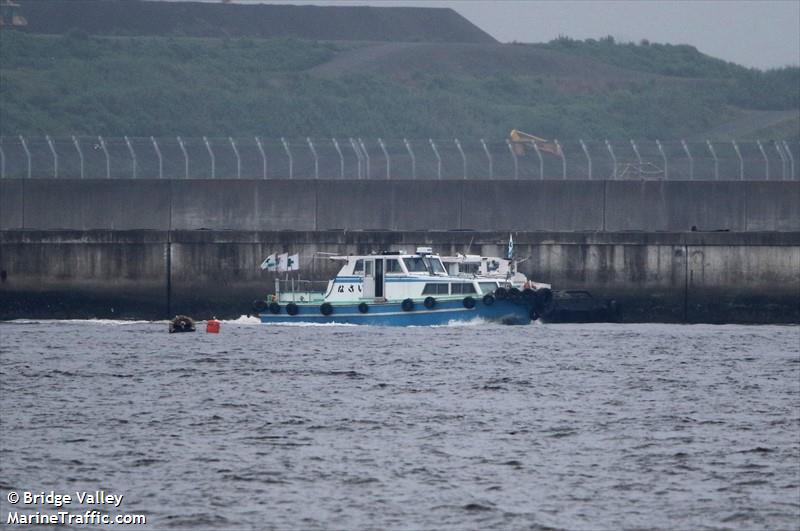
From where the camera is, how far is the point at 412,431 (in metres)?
26.1

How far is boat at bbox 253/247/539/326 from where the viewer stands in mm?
45625

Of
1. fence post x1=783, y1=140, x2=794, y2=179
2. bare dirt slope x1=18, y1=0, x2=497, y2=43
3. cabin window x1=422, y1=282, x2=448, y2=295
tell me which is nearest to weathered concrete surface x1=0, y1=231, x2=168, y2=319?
cabin window x1=422, y1=282, x2=448, y2=295

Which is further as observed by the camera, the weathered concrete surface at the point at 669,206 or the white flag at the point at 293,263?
the weathered concrete surface at the point at 669,206

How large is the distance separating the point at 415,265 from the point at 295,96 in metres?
47.6

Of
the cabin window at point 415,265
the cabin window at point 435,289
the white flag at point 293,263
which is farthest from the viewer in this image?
the white flag at point 293,263

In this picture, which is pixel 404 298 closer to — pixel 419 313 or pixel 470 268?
pixel 419 313

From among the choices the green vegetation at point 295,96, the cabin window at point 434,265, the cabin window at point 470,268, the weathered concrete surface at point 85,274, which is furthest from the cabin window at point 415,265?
the green vegetation at point 295,96

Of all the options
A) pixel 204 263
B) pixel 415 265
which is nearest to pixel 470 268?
pixel 415 265

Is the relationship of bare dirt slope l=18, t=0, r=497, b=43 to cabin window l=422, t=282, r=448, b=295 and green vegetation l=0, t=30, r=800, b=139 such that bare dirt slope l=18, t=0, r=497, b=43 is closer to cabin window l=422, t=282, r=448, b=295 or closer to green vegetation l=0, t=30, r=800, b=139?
green vegetation l=0, t=30, r=800, b=139

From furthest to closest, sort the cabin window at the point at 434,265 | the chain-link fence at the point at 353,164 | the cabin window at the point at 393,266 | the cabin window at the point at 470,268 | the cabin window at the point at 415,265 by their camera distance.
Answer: the chain-link fence at the point at 353,164 → the cabin window at the point at 470,268 → the cabin window at the point at 434,265 → the cabin window at the point at 415,265 → the cabin window at the point at 393,266

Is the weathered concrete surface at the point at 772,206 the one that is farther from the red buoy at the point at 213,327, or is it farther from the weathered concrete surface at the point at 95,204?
the weathered concrete surface at the point at 95,204

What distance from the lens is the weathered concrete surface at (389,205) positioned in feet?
176

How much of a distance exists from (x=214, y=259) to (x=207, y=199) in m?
4.02

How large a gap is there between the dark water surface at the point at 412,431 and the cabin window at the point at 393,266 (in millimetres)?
4239
